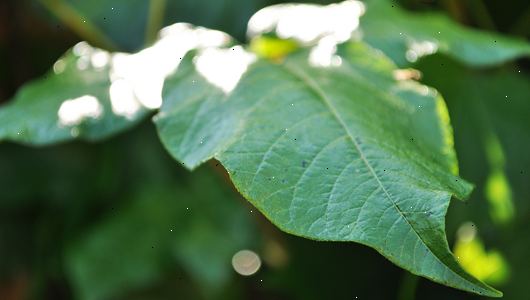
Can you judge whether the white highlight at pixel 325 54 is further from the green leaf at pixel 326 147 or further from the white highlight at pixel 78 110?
the white highlight at pixel 78 110

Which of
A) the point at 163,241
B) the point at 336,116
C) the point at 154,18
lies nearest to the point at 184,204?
the point at 163,241

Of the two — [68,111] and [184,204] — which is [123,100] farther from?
[184,204]

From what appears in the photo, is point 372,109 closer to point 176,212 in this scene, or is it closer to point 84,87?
point 84,87

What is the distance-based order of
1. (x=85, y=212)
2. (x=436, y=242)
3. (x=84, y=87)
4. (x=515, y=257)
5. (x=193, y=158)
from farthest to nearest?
(x=85, y=212), (x=515, y=257), (x=84, y=87), (x=193, y=158), (x=436, y=242)

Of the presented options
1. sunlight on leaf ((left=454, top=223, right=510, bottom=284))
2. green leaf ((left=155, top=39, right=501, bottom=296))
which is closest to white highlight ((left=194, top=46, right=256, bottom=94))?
green leaf ((left=155, top=39, right=501, bottom=296))

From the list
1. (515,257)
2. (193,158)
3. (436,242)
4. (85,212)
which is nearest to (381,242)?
(436,242)

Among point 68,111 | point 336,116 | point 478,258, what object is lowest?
point 478,258

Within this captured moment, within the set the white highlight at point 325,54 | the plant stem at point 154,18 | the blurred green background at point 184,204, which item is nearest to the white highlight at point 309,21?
the white highlight at point 325,54
